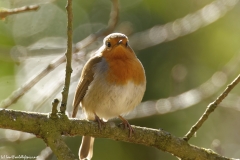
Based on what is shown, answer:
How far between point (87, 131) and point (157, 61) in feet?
13.7

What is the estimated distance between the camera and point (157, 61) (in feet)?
24.5

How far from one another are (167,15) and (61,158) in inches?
213

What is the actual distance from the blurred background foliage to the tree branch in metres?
2.09

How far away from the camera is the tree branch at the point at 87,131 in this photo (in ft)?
10.2

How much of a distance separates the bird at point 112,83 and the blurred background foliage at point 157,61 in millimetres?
1128

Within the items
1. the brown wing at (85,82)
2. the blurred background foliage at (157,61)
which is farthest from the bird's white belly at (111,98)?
the blurred background foliage at (157,61)

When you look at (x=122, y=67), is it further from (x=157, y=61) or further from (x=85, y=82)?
(x=157, y=61)

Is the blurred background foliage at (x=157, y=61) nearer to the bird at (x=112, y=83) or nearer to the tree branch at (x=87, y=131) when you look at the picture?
the bird at (x=112, y=83)

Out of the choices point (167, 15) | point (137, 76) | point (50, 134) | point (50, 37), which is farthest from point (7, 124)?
point (50, 37)

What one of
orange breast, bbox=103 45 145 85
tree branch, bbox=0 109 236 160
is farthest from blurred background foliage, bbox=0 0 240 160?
tree branch, bbox=0 109 236 160

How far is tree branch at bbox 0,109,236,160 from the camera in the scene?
→ 10.2ft

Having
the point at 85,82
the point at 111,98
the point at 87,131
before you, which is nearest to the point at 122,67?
the point at 111,98

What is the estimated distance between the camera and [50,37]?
8898 millimetres

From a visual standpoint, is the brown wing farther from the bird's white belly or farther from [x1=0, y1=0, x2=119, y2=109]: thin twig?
[x1=0, y1=0, x2=119, y2=109]: thin twig
